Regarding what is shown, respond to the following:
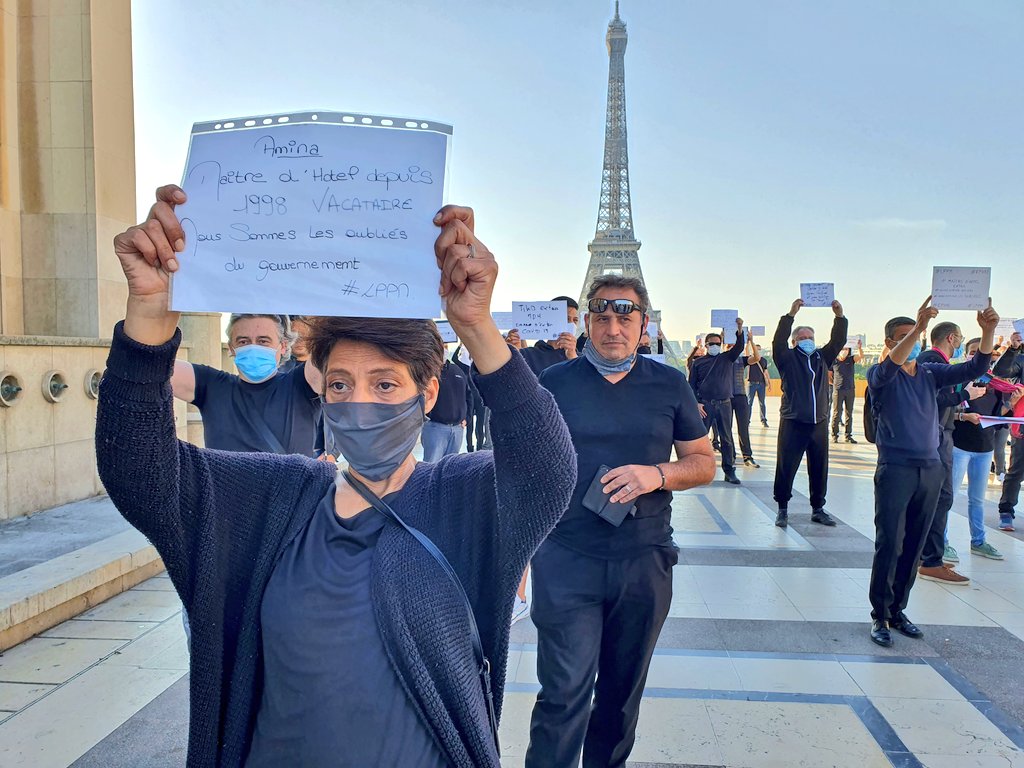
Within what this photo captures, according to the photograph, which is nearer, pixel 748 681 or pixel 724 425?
pixel 748 681

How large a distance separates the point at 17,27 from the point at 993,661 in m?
11.7

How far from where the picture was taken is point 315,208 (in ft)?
4.82

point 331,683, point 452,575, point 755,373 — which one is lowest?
point 755,373

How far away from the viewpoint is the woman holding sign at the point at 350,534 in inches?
49.8

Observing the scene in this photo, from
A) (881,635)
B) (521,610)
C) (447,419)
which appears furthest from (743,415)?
(521,610)

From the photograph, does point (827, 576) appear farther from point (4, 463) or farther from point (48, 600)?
point (4, 463)

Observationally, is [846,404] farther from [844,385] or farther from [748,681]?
[748,681]

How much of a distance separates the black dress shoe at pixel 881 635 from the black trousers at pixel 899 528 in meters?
0.05

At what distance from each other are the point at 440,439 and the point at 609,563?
214 inches

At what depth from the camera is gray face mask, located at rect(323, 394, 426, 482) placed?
1449mm

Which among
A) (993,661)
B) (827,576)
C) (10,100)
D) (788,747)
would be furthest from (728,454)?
(10,100)

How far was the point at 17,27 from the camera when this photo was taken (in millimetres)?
8625

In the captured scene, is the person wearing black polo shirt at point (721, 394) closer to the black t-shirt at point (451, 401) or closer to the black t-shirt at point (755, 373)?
the black t-shirt at point (451, 401)

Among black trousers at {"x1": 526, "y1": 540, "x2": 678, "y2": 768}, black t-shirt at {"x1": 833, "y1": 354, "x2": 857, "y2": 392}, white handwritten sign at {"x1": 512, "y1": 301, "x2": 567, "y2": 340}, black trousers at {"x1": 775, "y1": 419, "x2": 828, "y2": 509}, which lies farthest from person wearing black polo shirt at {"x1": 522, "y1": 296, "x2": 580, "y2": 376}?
black t-shirt at {"x1": 833, "y1": 354, "x2": 857, "y2": 392}
